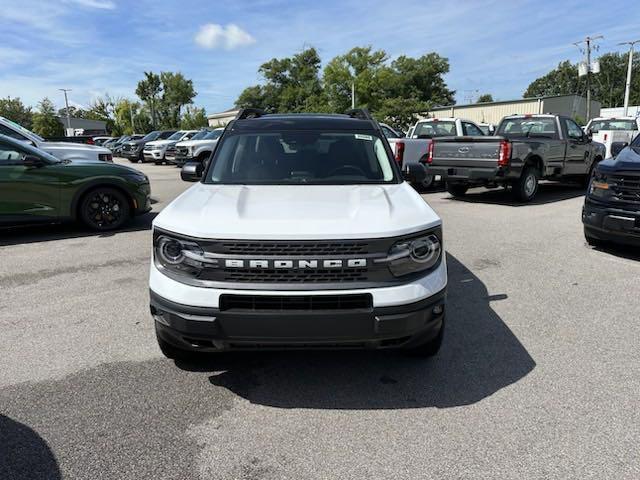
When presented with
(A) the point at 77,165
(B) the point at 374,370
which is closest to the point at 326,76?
(A) the point at 77,165

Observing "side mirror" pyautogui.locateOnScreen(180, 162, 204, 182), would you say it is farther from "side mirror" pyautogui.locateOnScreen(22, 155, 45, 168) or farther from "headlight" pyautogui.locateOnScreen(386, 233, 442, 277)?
"side mirror" pyautogui.locateOnScreen(22, 155, 45, 168)

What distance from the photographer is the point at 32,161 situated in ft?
24.3

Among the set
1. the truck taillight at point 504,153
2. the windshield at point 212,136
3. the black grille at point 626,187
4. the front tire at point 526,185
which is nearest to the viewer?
the black grille at point 626,187

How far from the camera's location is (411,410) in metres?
2.95

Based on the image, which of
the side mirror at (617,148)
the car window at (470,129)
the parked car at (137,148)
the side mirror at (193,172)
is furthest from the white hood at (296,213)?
the parked car at (137,148)

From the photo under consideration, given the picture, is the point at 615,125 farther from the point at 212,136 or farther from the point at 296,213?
the point at 296,213

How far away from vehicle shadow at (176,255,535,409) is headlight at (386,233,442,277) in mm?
848

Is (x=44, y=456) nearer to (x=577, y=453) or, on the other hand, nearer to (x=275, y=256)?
(x=275, y=256)

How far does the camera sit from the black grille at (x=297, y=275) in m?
2.75

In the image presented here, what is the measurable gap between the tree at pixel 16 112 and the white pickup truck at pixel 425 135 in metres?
91.6

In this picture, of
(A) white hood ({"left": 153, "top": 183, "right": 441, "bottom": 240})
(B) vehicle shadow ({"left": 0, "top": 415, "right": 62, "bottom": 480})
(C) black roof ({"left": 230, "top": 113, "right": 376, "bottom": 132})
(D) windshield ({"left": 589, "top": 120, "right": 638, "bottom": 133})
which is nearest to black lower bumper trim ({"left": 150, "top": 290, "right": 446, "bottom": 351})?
(A) white hood ({"left": 153, "top": 183, "right": 441, "bottom": 240})

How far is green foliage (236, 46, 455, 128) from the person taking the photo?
1815 inches

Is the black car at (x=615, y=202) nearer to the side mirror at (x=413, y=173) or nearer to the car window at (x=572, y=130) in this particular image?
the side mirror at (x=413, y=173)

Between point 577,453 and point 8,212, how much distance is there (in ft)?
25.8
